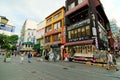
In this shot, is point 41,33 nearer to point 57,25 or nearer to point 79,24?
point 57,25

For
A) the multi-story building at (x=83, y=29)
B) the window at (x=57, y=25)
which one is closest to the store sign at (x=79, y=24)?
the multi-story building at (x=83, y=29)

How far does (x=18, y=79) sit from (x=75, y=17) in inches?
1076

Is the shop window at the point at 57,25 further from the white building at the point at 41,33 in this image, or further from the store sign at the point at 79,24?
the white building at the point at 41,33

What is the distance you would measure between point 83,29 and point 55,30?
47.7 feet

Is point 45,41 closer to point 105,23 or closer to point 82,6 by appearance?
point 105,23

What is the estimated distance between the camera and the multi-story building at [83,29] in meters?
27.2

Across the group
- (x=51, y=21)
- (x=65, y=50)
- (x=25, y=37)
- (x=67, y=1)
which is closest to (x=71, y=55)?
(x=65, y=50)

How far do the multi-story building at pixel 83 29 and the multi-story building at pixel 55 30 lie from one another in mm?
3610

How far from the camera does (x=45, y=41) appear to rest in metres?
50.8

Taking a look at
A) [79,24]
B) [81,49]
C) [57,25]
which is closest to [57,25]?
[57,25]

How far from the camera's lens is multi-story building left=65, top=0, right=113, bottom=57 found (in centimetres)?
2722

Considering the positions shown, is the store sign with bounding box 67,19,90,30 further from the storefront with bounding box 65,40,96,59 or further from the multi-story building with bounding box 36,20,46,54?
the multi-story building with bounding box 36,20,46,54

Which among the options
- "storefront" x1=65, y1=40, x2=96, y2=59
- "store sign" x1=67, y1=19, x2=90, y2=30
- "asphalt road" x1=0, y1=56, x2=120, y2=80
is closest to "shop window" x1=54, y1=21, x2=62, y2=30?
"store sign" x1=67, y1=19, x2=90, y2=30

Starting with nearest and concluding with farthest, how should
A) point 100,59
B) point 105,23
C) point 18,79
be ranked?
point 18,79 → point 100,59 → point 105,23
